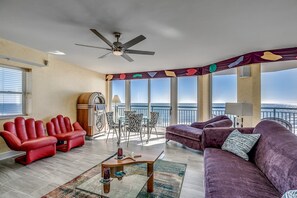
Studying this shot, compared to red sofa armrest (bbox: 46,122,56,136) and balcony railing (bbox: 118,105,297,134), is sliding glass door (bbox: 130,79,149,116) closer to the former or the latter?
balcony railing (bbox: 118,105,297,134)

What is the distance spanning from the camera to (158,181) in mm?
2488

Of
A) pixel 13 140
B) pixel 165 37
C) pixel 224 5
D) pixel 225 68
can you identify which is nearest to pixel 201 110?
pixel 225 68

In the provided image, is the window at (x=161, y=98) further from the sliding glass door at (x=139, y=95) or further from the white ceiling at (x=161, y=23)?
the white ceiling at (x=161, y=23)

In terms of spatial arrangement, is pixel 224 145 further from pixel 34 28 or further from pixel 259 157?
pixel 34 28

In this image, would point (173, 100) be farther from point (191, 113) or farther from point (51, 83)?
point (51, 83)

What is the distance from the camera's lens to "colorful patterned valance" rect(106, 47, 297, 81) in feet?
11.5

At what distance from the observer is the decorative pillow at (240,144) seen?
7.62 feet

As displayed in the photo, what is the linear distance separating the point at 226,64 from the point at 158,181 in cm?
347

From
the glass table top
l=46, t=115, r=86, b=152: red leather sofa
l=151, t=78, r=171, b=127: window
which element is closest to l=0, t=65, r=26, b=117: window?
l=46, t=115, r=86, b=152: red leather sofa

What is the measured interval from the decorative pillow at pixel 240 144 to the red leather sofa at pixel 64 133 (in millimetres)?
3339

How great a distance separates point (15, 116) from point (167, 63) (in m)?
4.02

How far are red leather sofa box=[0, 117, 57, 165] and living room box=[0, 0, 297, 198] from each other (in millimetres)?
22

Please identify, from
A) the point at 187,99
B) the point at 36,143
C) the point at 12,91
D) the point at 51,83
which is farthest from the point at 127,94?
the point at 36,143

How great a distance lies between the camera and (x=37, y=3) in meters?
2.06
